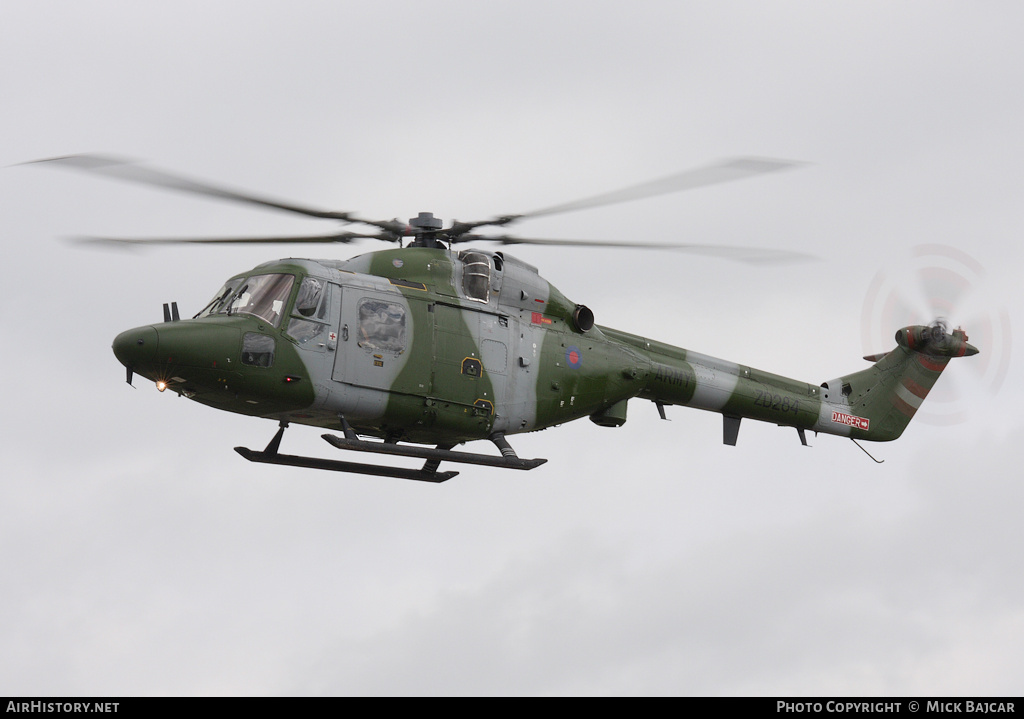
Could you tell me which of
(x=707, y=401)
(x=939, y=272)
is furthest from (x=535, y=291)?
(x=939, y=272)

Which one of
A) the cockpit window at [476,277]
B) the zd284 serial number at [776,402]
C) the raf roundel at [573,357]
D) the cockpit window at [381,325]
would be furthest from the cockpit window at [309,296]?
the zd284 serial number at [776,402]

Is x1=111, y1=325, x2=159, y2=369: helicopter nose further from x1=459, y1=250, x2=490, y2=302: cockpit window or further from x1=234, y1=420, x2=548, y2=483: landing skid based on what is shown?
x1=459, y1=250, x2=490, y2=302: cockpit window

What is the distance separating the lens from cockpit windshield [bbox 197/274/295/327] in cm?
1967

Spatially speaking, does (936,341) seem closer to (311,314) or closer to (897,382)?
(897,382)

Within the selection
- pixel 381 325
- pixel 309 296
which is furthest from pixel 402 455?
pixel 309 296

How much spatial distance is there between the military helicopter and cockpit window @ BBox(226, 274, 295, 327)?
22 mm

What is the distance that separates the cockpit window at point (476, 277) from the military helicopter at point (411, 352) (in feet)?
0.09

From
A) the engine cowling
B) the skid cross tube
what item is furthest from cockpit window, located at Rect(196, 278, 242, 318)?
the engine cowling

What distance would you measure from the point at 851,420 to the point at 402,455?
1141 cm

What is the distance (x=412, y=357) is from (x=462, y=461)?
1.84m

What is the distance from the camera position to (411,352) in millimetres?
20656

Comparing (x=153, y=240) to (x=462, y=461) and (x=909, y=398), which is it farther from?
(x=909, y=398)

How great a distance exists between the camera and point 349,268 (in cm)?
2098

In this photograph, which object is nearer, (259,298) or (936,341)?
(259,298)
